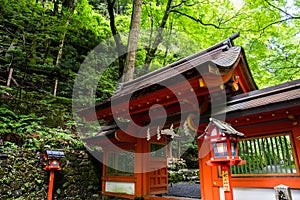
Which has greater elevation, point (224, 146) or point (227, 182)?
point (224, 146)

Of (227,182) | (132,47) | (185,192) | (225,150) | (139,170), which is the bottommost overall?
(185,192)

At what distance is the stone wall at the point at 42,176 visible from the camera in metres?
5.33

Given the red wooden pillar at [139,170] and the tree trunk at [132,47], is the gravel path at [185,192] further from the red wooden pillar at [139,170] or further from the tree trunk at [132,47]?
the tree trunk at [132,47]

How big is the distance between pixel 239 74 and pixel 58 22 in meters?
8.27

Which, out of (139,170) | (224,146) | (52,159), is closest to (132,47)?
(139,170)

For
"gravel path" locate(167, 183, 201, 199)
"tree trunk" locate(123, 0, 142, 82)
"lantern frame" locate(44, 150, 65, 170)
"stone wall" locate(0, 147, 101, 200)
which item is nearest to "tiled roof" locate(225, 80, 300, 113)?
"gravel path" locate(167, 183, 201, 199)

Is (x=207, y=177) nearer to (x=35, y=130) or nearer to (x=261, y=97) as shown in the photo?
(x=261, y=97)

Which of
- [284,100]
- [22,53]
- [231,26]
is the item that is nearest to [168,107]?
[284,100]

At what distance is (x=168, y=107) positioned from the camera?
472 centimetres

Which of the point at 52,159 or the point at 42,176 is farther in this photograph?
Result: the point at 42,176

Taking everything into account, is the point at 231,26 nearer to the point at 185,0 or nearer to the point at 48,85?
the point at 185,0

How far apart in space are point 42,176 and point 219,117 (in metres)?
4.97

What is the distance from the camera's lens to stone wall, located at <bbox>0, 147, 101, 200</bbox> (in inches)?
210

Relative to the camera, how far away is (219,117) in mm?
3924
